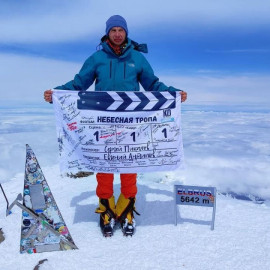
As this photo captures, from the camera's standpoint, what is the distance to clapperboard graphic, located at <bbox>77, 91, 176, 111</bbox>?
10.3ft

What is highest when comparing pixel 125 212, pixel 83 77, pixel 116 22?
pixel 116 22

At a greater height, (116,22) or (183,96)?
(116,22)

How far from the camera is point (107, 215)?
3.53 meters

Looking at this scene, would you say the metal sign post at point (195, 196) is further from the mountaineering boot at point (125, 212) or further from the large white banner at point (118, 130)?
the mountaineering boot at point (125, 212)

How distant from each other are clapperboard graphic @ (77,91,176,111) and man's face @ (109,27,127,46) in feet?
2.17

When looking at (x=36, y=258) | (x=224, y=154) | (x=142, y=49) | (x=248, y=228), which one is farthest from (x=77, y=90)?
(x=224, y=154)

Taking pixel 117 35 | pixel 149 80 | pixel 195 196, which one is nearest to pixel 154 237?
pixel 195 196

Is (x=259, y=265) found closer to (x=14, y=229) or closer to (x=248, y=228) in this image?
(x=248, y=228)

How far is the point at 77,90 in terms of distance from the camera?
318 centimetres

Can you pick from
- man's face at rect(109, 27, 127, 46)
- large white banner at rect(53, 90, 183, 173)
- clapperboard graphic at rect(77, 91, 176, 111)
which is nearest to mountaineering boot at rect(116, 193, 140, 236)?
large white banner at rect(53, 90, 183, 173)

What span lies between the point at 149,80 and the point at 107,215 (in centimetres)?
196

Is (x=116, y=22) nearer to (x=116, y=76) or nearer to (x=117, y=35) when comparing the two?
(x=117, y=35)

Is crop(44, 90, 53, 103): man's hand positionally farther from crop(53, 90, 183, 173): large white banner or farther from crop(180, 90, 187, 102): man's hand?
crop(180, 90, 187, 102): man's hand

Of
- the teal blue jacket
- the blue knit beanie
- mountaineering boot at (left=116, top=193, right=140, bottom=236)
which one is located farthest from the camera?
mountaineering boot at (left=116, top=193, right=140, bottom=236)
